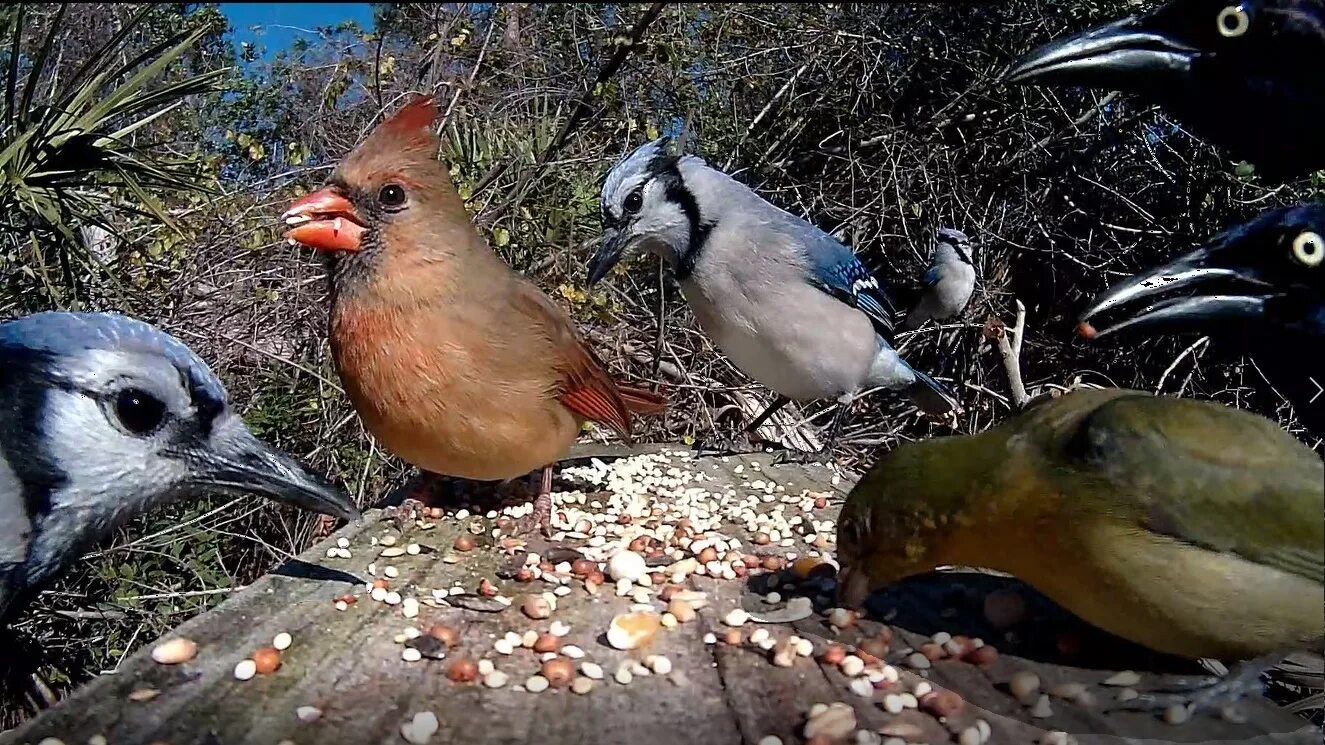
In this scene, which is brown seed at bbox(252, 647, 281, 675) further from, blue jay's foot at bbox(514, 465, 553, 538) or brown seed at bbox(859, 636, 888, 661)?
brown seed at bbox(859, 636, 888, 661)

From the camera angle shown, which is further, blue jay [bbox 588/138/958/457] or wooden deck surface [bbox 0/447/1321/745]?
blue jay [bbox 588/138/958/457]

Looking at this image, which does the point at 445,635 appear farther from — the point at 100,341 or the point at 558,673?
the point at 100,341

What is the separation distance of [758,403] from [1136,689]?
11.2 ft

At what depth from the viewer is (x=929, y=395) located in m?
3.64

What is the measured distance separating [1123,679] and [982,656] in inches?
8.1

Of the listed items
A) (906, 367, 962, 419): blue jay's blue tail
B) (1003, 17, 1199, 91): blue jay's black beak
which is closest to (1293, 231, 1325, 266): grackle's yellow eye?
(1003, 17, 1199, 91): blue jay's black beak

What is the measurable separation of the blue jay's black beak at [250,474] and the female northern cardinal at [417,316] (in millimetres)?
384

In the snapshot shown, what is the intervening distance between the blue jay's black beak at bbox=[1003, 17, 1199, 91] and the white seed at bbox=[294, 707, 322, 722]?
1.49m

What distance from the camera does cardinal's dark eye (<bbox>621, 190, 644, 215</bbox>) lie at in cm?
297

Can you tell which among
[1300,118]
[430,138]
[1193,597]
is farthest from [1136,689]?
[430,138]

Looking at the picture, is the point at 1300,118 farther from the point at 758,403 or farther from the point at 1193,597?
the point at 758,403

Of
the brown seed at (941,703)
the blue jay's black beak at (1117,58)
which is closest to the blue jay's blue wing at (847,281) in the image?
the blue jay's black beak at (1117,58)

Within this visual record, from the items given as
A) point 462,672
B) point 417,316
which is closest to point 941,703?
point 462,672

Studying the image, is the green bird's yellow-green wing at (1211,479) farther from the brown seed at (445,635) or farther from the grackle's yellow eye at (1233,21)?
the brown seed at (445,635)
